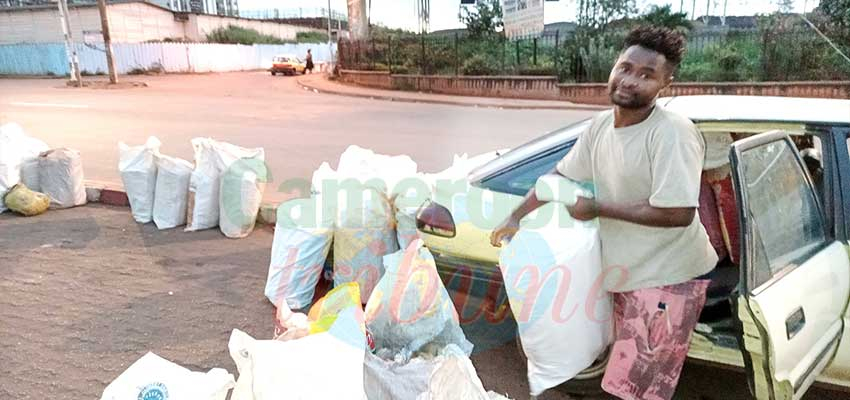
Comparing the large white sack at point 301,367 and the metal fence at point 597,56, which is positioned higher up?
the metal fence at point 597,56

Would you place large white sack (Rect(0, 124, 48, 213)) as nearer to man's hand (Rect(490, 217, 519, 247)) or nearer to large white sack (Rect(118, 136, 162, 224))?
large white sack (Rect(118, 136, 162, 224))

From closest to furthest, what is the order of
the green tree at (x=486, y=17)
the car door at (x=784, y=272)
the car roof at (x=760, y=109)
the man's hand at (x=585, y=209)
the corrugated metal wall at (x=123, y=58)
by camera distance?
the car door at (x=784, y=272) < the man's hand at (x=585, y=209) < the car roof at (x=760, y=109) < the green tree at (x=486, y=17) < the corrugated metal wall at (x=123, y=58)

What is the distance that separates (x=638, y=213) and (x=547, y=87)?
595 inches

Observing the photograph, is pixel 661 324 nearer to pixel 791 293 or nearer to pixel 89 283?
pixel 791 293

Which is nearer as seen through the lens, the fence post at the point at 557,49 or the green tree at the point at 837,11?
the green tree at the point at 837,11

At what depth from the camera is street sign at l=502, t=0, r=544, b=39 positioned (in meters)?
16.8

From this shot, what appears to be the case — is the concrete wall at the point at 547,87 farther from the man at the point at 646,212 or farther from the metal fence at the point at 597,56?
the man at the point at 646,212

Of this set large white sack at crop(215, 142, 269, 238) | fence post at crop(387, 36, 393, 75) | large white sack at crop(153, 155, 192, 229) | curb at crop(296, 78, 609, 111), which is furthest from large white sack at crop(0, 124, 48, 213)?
fence post at crop(387, 36, 393, 75)

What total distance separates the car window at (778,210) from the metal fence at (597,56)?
13585 mm

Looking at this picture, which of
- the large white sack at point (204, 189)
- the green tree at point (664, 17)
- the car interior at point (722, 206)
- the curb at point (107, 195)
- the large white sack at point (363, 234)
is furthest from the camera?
the green tree at point (664, 17)

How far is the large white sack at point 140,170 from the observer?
4.95 meters

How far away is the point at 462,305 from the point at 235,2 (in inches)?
2661

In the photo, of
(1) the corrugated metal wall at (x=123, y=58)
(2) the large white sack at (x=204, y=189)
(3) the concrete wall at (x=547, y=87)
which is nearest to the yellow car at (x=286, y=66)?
(1) the corrugated metal wall at (x=123, y=58)

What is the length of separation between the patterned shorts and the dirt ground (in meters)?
0.41
